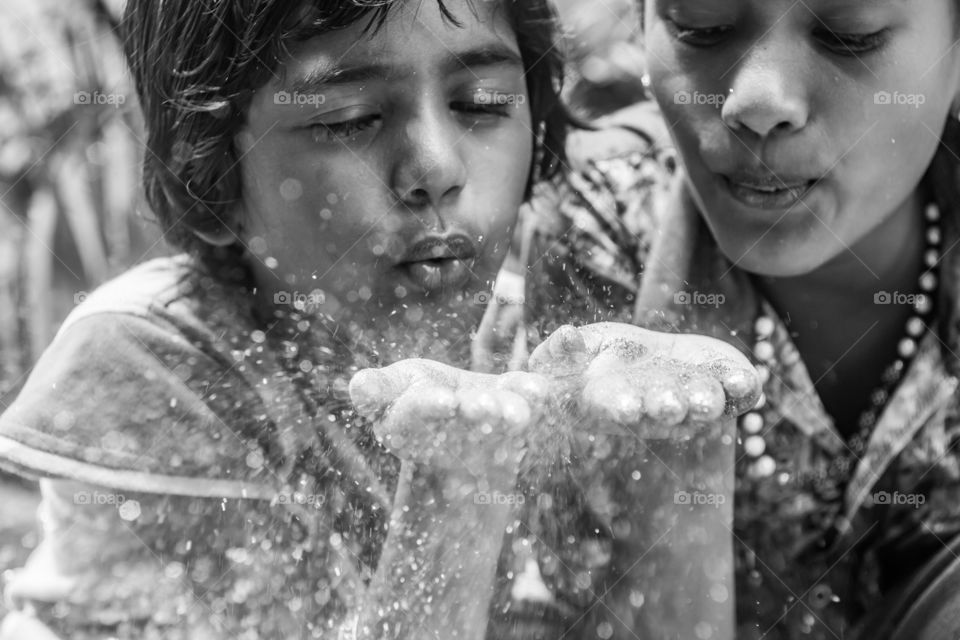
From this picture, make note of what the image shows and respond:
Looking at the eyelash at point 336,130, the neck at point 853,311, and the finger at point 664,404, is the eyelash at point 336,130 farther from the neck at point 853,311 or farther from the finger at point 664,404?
the neck at point 853,311

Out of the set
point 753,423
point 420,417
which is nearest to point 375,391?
point 420,417

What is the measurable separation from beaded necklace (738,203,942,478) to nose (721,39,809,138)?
1.19ft

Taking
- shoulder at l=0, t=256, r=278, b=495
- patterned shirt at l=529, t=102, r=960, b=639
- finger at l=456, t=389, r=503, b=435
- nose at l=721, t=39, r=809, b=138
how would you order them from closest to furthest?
finger at l=456, t=389, r=503, b=435 < nose at l=721, t=39, r=809, b=138 < shoulder at l=0, t=256, r=278, b=495 < patterned shirt at l=529, t=102, r=960, b=639

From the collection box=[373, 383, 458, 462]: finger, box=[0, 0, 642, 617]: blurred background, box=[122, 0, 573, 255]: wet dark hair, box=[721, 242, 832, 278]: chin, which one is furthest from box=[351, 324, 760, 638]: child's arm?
box=[0, 0, 642, 617]: blurred background

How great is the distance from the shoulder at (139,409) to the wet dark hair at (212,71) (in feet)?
0.56

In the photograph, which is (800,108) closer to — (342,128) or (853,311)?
(853,311)

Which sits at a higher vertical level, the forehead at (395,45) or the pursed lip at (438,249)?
the forehead at (395,45)

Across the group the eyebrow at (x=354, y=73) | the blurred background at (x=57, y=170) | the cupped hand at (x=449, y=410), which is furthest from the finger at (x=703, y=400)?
the blurred background at (x=57, y=170)

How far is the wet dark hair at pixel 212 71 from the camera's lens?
1.23m

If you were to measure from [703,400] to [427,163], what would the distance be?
0.47 m

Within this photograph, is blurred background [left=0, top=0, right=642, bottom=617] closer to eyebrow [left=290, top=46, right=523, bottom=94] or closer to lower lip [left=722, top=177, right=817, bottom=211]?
eyebrow [left=290, top=46, right=523, bottom=94]

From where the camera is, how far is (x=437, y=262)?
1.27 metres

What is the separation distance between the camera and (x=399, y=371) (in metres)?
0.93

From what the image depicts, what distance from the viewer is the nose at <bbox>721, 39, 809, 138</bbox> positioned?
121 cm
